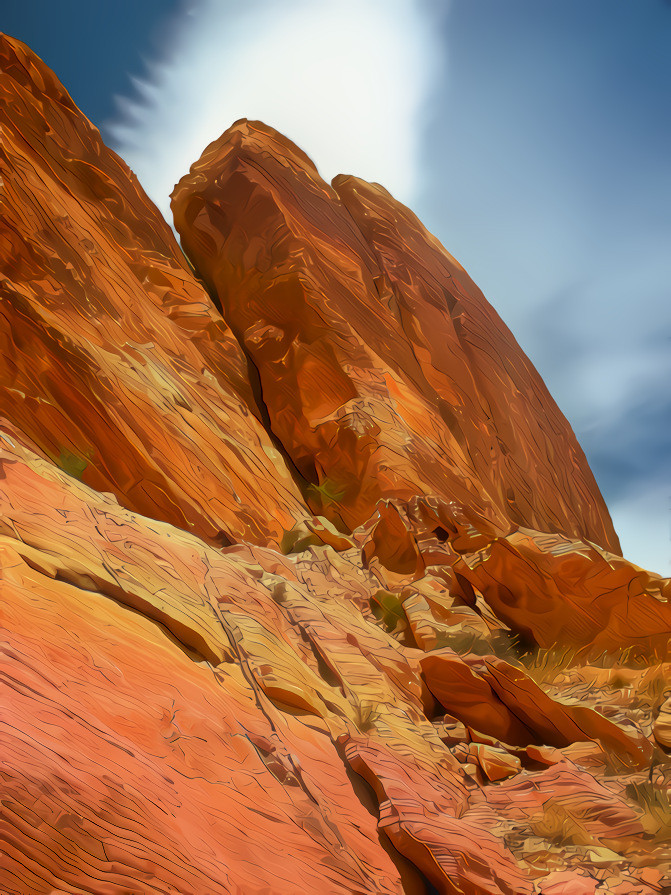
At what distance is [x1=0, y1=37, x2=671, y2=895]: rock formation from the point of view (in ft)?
7.81

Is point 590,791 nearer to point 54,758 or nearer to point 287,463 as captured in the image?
point 54,758

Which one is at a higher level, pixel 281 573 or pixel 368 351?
pixel 368 351

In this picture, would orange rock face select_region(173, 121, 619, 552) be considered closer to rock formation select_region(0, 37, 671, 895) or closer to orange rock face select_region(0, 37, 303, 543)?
rock formation select_region(0, 37, 671, 895)

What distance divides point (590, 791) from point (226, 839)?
2.64 metres

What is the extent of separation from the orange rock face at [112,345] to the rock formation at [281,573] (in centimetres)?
4

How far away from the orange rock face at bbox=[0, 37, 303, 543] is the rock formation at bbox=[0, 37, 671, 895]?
0.12 ft

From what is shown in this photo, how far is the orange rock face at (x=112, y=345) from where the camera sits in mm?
5738

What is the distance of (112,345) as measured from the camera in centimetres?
680

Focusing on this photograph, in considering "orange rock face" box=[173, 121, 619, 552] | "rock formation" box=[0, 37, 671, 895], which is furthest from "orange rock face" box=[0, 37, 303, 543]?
"orange rock face" box=[173, 121, 619, 552]

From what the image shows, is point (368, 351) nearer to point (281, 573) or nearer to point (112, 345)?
point (112, 345)

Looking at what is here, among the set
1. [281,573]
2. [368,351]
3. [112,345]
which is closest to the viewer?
[281,573]

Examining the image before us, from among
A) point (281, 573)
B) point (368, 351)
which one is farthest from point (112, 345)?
Answer: point (368, 351)

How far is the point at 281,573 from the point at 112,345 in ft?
10.8

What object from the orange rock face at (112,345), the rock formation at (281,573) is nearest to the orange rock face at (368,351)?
the rock formation at (281,573)
